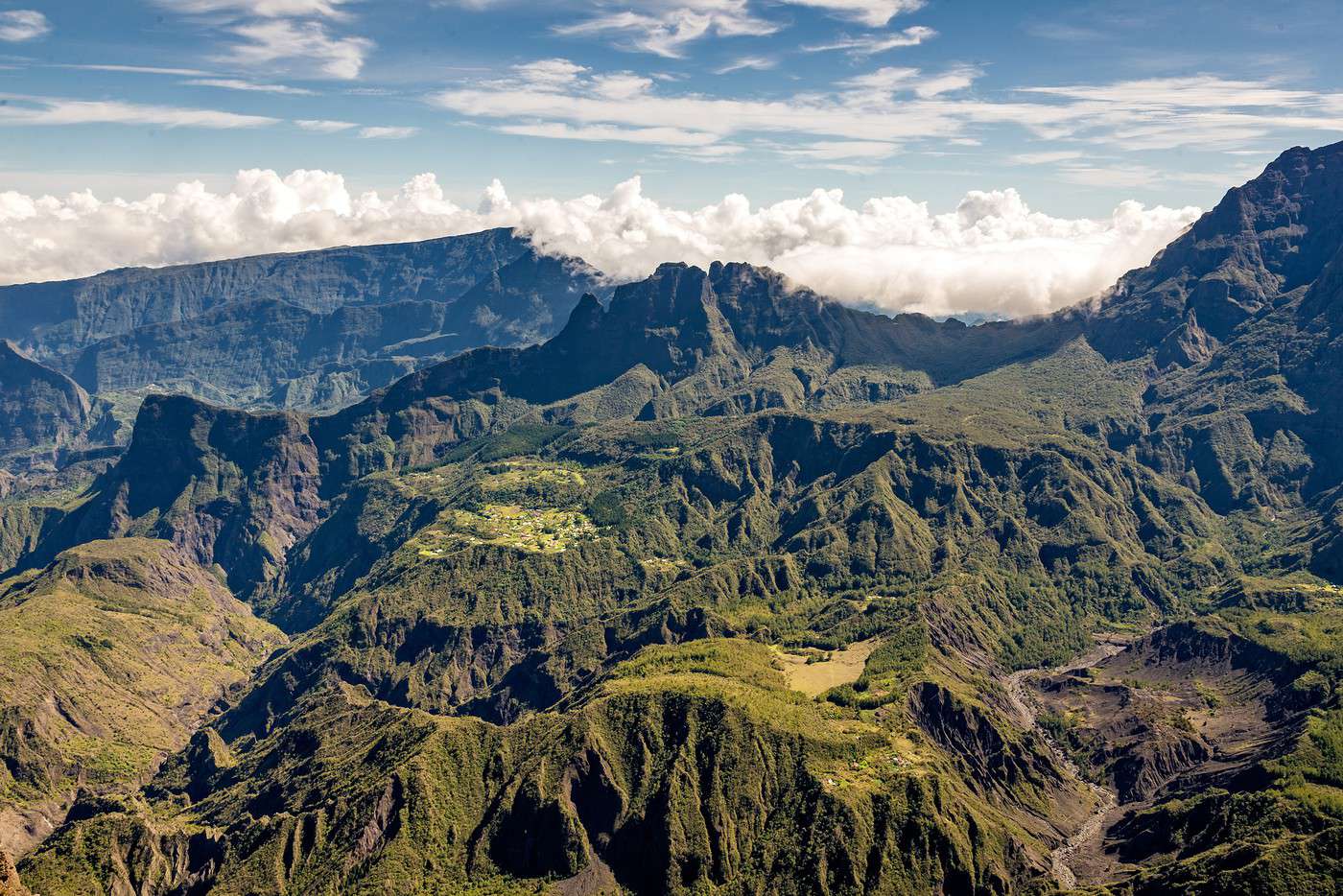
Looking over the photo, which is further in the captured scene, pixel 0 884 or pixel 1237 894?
pixel 1237 894

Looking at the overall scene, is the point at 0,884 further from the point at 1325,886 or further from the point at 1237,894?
the point at 1325,886

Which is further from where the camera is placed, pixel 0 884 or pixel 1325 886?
pixel 1325 886

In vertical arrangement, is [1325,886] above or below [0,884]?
below

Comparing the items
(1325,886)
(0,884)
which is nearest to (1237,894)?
(1325,886)

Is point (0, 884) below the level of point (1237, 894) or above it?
above
